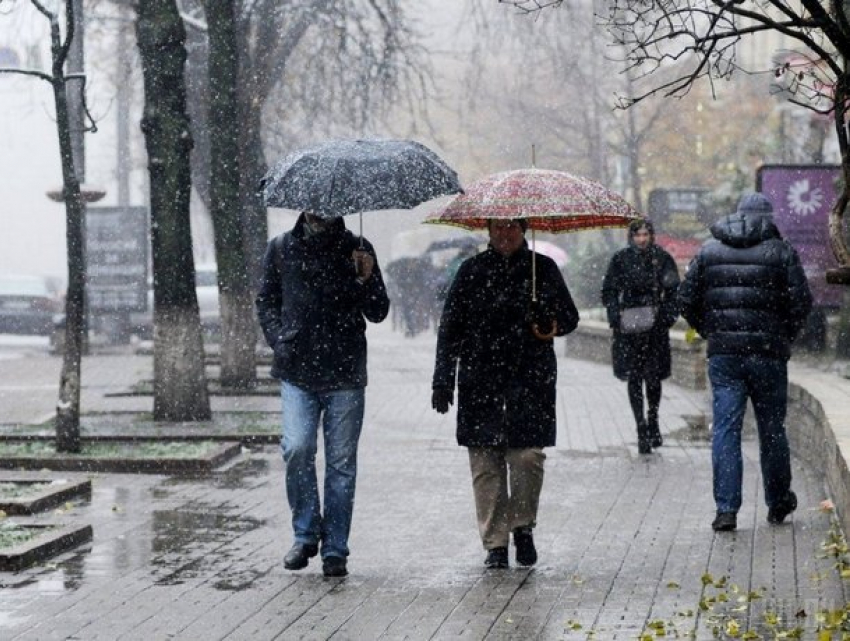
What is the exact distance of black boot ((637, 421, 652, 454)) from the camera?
1371 centimetres

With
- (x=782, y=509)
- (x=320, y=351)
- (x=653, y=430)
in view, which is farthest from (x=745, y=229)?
(x=653, y=430)

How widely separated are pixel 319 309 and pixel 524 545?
57.1 inches

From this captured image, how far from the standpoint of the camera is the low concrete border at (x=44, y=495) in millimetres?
10523

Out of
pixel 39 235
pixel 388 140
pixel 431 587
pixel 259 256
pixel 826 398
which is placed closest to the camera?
pixel 431 587

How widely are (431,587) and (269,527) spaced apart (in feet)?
7.08

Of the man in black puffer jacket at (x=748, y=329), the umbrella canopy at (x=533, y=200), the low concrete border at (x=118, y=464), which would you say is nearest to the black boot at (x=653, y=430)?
the low concrete border at (x=118, y=464)

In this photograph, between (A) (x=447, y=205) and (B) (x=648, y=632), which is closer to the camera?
(B) (x=648, y=632)

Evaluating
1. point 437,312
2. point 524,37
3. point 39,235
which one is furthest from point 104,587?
point 39,235

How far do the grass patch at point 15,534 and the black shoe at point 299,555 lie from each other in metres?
1.40

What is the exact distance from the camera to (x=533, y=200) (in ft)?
27.9

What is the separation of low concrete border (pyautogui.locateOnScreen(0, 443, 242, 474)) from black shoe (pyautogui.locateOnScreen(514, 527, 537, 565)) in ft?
15.1

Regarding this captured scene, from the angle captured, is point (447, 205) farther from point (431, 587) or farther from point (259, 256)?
point (259, 256)

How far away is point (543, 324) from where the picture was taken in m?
8.60

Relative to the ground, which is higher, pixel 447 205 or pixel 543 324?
pixel 447 205
